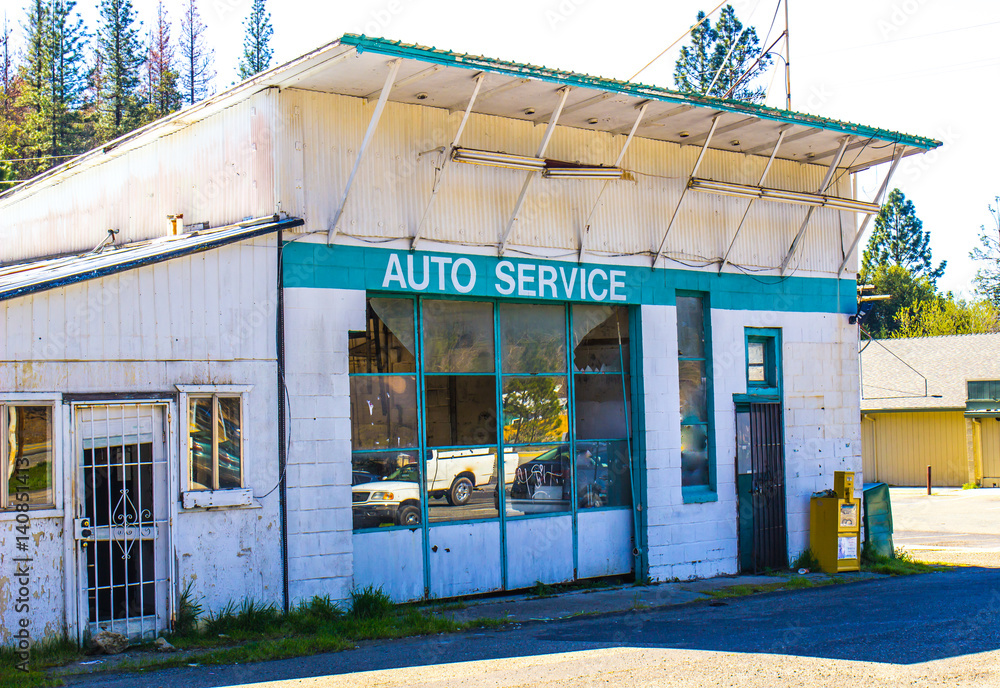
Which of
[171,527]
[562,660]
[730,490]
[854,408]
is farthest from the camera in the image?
[854,408]

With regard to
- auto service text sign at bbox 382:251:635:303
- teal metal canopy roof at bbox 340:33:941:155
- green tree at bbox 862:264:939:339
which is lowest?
auto service text sign at bbox 382:251:635:303

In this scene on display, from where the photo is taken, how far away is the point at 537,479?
11.7 m

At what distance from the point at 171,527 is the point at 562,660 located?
3.86 m

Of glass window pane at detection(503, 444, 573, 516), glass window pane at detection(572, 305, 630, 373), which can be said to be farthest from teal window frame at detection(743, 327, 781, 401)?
glass window pane at detection(503, 444, 573, 516)

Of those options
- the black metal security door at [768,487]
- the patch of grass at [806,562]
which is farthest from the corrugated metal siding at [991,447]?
the black metal security door at [768,487]

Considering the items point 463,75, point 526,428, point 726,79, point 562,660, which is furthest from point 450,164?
point 726,79

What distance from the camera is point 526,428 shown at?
11.7m

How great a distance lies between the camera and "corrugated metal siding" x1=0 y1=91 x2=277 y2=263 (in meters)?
10.2

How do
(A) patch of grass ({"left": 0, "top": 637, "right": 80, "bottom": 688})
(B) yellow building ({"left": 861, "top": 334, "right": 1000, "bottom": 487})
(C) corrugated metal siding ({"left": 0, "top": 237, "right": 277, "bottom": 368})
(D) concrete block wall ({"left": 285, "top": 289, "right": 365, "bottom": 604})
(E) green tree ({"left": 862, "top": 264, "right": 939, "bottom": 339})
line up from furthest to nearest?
1. (E) green tree ({"left": 862, "top": 264, "right": 939, "bottom": 339})
2. (B) yellow building ({"left": 861, "top": 334, "right": 1000, "bottom": 487})
3. (D) concrete block wall ({"left": 285, "top": 289, "right": 365, "bottom": 604})
4. (C) corrugated metal siding ({"left": 0, "top": 237, "right": 277, "bottom": 368})
5. (A) patch of grass ({"left": 0, "top": 637, "right": 80, "bottom": 688})

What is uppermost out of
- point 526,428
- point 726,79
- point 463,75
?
point 726,79

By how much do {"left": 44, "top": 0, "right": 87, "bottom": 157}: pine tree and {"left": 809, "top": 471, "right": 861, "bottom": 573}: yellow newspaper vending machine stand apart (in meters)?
34.9

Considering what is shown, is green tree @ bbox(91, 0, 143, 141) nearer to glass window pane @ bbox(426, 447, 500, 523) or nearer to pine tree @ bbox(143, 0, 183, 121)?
pine tree @ bbox(143, 0, 183, 121)

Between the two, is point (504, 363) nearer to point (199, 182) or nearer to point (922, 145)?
point (199, 182)

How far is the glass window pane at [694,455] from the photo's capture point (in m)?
13.0
